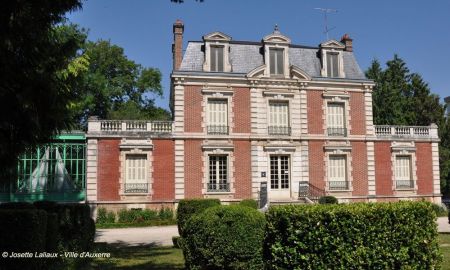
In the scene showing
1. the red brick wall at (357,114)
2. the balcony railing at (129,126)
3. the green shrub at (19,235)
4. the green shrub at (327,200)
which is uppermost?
the red brick wall at (357,114)

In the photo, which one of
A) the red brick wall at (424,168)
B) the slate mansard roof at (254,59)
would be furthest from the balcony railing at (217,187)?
the red brick wall at (424,168)

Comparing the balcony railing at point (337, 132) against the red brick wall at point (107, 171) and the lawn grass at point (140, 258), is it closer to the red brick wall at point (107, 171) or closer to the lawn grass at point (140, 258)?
the red brick wall at point (107, 171)

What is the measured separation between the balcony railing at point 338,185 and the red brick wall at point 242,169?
4728 millimetres

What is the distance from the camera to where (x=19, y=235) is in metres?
7.52

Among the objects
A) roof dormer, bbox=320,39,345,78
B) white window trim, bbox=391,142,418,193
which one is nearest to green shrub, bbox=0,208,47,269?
roof dormer, bbox=320,39,345,78

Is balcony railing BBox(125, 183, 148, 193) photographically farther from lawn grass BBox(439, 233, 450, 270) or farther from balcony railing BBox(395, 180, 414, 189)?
balcony railing BBox(395, 180, 414, 189)

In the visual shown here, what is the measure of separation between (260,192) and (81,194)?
9.51 meters

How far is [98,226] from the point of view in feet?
71.5

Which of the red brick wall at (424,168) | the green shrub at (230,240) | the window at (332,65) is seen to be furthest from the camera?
the red brick wall at (424,168)

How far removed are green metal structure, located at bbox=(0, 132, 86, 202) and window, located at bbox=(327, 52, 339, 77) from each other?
14.6 m

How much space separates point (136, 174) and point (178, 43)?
8.03 m

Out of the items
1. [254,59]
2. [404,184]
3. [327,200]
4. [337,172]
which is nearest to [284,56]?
[254,59]

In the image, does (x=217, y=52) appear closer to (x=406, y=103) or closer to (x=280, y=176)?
(x=280, y=176)

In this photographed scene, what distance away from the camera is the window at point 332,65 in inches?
1077
